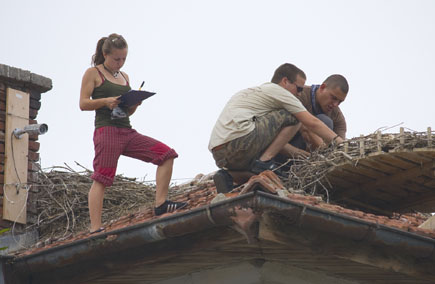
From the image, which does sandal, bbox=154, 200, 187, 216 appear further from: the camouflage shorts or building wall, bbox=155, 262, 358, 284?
building wall, bbox=155, 262, 358, 284

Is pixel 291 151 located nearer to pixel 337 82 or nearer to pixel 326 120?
pixel 326 120

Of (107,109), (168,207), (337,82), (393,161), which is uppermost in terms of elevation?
(337,82)

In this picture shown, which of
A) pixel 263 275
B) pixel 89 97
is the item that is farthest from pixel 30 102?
pixel 263 275

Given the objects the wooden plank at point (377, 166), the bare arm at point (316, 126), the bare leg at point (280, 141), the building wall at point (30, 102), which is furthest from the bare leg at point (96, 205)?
the building wall at point (30, 102)

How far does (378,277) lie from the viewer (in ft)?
25.0

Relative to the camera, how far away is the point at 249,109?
397 inches

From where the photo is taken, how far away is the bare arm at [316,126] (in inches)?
388

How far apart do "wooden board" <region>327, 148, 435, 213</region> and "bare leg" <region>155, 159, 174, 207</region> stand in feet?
4.64

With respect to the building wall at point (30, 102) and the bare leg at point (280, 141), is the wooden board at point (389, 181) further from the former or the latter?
the building wall at point (30, 102)

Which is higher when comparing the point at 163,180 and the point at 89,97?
the point at 89,97

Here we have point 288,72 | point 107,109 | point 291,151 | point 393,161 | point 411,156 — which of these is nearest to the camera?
point 411,156

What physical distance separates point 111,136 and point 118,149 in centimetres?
13

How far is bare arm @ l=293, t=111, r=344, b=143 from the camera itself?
9859 mm

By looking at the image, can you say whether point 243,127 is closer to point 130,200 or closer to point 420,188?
point 420,188
